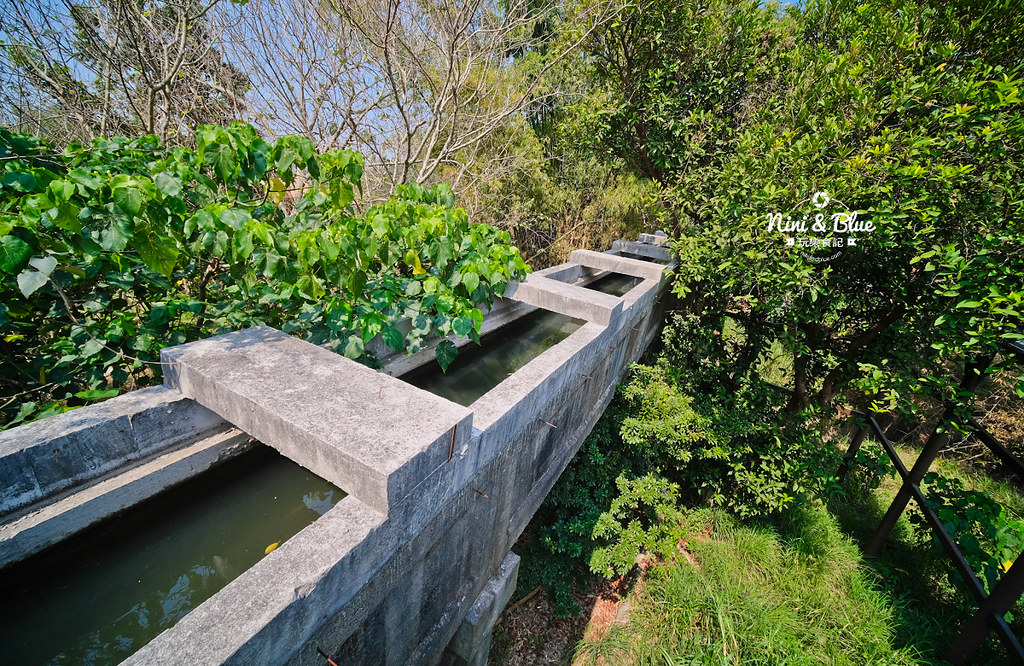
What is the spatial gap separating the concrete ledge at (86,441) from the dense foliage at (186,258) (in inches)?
13.7

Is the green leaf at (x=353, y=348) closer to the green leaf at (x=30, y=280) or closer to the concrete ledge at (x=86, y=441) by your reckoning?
the concrete ledge at (x=86, y=441)

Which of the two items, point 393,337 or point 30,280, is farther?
point 393,337

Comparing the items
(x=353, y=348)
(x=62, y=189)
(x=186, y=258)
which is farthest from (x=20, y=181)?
(x=353, y=348)

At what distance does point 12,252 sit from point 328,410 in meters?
1.31

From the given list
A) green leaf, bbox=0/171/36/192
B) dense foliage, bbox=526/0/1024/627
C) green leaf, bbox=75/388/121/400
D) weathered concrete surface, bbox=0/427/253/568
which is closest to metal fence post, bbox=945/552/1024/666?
dense foliage, bbox=526/0/1024/627

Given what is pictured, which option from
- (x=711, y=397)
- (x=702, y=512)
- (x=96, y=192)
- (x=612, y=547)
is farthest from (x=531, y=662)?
(x=96, y=192)

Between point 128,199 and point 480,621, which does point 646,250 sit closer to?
point 480,621

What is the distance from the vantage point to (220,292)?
313 cm

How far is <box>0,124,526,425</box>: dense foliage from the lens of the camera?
5.75ft

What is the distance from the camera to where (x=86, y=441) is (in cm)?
174

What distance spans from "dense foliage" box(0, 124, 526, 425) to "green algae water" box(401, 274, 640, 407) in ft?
2.88

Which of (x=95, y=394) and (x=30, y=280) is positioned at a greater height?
(x=30, y=280)

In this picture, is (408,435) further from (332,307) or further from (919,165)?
(919,165)

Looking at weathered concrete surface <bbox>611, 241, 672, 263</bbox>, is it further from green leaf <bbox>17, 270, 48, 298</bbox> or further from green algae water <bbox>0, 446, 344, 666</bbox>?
green leaf <bbox>17, 270, 48, 298</bbox>
